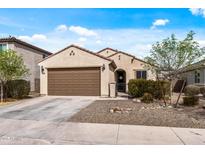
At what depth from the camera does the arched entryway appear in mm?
24812

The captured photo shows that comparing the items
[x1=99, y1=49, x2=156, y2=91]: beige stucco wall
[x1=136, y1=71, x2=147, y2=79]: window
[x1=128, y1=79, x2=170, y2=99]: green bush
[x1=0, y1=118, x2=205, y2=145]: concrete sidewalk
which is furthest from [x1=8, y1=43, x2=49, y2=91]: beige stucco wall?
[x1=0, y1=118, x2=205, y2=145]: concrete sidewalk

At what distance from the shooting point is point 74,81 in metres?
19.0

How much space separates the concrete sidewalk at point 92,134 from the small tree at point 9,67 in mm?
7915

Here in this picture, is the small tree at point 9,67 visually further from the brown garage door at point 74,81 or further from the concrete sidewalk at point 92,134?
the concrete sidewalk at point 92,134

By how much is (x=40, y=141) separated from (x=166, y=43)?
906cm

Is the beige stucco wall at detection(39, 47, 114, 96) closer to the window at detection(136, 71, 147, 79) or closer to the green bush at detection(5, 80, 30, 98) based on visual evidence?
the green bush at detection(5, 80, 30, 98)

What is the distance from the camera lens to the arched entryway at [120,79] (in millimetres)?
24812

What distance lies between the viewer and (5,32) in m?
20.8

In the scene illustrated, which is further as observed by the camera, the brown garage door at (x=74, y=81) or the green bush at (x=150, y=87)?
the brown garage door at (x=74, y=81)

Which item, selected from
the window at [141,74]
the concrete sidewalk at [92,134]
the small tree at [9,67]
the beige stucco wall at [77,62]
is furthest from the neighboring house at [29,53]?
the concrete sidewalk at [92,134]

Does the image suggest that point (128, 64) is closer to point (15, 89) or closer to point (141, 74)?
point (141, 74)

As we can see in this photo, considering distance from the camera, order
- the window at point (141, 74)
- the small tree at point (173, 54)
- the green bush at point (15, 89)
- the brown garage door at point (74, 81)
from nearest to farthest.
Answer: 1. the small tree at point (173, 54)
2. the green bush at point (15, 89)
3. the brown garage door at point (74, 81)
4. the window at point (141, 74)
